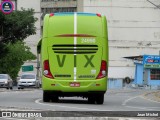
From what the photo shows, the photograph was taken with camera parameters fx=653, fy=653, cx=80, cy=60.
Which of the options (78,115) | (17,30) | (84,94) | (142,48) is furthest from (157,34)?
(78,115)

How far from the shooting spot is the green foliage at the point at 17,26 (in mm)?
63688

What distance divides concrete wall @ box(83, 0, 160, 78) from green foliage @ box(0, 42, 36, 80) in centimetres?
1120

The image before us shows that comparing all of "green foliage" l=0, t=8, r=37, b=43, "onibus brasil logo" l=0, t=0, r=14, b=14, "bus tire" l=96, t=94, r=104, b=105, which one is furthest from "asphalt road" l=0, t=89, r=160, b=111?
"green foliage" l=0, t=8, r=37, b=43

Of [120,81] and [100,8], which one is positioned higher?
[100,8]

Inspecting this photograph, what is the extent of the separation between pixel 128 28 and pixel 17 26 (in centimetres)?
3792

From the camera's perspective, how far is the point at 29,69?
100 metres

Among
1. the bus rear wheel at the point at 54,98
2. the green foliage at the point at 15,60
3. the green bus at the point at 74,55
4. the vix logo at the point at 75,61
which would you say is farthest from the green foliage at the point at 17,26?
the vix logo at the point at 75,61

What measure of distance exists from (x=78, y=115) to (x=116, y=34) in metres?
83.7

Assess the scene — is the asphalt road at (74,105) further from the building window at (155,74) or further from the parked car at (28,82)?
the building window at (155,74)

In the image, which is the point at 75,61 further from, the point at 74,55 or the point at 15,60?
the point at 15,60

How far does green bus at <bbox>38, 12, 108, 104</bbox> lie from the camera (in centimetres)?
2453

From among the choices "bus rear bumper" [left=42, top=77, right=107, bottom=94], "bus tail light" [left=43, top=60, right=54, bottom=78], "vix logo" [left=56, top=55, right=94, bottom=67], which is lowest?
"bus rear bumper" [left=42, top=77, right=107, bottom=94]

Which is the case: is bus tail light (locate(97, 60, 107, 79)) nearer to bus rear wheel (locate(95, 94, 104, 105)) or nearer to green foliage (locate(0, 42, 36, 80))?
bus rear wheel (locate(95, 94, 104, 105))

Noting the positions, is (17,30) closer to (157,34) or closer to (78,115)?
(157,34)
